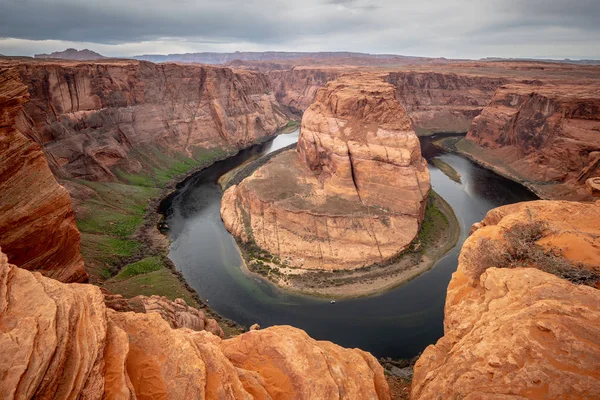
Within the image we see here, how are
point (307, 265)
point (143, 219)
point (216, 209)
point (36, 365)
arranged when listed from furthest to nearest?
point (216, 209)
point (143, 219)
point (307, 265)
point (36, 365)

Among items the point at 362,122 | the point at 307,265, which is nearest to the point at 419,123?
the point at 362,122

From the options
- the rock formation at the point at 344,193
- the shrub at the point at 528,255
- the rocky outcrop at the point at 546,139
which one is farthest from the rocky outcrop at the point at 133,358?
the rocky outcrop at the point at 546,139

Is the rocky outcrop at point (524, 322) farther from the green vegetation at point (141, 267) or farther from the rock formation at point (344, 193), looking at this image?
the green vegetation at point (141, 267)

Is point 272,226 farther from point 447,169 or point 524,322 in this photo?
point 447,169

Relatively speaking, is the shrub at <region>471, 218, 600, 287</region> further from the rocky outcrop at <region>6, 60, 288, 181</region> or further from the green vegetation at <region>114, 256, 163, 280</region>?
the rocky outcrop at <region>6, 60, 288, 181</region>

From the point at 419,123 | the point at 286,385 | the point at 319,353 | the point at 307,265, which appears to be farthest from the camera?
the point at 419,123

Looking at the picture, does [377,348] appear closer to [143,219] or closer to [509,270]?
[509,270]
